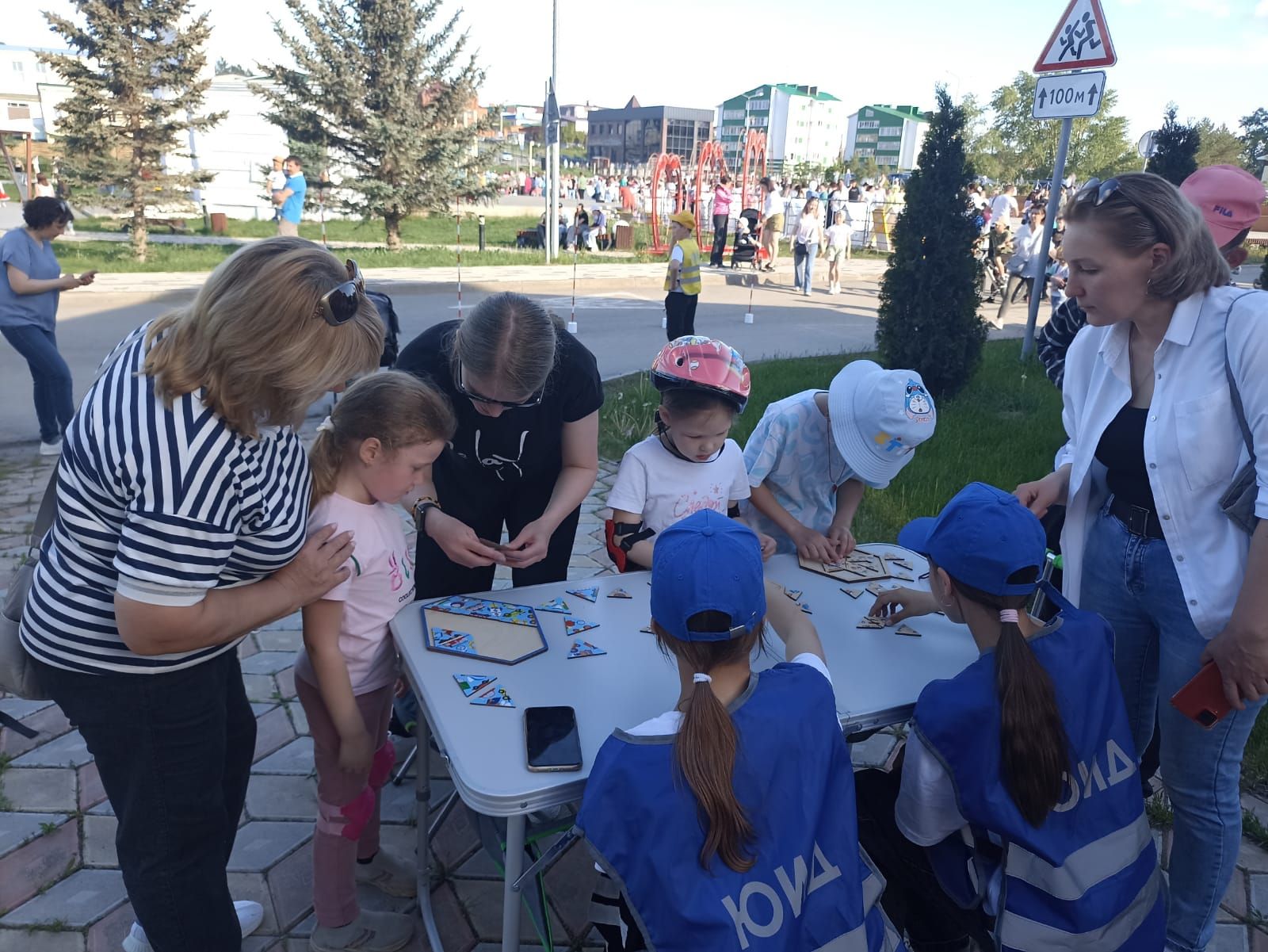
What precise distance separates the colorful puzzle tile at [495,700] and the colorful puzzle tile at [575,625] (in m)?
0.34

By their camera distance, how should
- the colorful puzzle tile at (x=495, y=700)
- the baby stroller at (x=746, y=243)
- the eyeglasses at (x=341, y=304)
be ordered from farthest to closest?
the baby stroller at (x=746, y=243), the colorful puzzle tile at (x=495, y=700), the eyeglasses at (x=341, y=304)

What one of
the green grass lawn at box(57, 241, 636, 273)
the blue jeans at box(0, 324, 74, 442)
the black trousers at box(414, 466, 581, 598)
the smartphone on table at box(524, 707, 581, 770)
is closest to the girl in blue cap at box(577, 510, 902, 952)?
the smartphone on table at box(524, 707, 581, 770)

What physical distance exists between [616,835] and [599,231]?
20295 millimetres

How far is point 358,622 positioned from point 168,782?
554mm

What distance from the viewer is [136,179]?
15.6m

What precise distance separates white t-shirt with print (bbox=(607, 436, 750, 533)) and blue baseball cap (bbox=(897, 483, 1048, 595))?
0.92 metres

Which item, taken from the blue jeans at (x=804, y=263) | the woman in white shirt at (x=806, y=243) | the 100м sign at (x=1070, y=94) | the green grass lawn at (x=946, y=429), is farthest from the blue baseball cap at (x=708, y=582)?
the blue jeans at (x=804, y=263)

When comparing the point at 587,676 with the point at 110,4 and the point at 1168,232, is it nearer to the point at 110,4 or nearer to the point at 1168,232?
the point at 1168,232

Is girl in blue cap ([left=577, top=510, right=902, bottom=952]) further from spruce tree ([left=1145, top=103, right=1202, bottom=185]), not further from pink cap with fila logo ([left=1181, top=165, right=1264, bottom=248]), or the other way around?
spruce tree ([left=1145, top=103, right=1202, bottom=185])

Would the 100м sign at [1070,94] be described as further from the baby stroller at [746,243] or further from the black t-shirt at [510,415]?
the baby stroller at [746,243]

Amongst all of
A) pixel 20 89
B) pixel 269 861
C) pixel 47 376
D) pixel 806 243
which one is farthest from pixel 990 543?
pixel 20 89

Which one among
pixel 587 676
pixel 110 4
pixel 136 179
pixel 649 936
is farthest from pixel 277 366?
pixel 110 4

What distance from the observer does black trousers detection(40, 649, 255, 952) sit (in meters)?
1.67

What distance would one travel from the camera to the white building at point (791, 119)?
3378 inches
